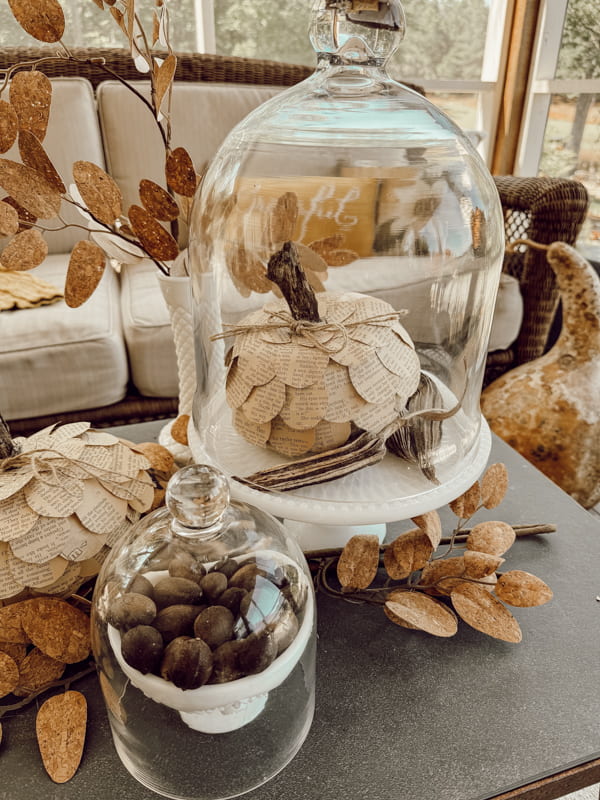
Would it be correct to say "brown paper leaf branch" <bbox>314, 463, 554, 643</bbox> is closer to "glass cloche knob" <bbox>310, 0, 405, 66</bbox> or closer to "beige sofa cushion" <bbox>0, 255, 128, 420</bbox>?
"glass cloche knob" <bbox>310, 0, 405, 66</bbox>

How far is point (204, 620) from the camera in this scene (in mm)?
364

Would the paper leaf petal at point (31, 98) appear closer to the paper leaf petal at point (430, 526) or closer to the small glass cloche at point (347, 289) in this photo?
the small glass cloche at point (347, 289)

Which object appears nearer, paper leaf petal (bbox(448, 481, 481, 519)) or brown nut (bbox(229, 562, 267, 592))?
brown nut (bbox(229, 562, 267, 592))

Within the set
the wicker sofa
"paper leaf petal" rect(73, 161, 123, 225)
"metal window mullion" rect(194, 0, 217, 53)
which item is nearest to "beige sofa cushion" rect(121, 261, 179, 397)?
the wicker sofa

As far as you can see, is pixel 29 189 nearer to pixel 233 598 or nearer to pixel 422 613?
pixel 233 598

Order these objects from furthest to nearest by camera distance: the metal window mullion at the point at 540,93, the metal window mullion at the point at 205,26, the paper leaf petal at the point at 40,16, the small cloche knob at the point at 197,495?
the metal window mullion at the point at 540,93 < the metal window mullion at the point at 205,26 < the paper leaf petal at the point at 40,16 < the small cloche knob at the point at 197,495

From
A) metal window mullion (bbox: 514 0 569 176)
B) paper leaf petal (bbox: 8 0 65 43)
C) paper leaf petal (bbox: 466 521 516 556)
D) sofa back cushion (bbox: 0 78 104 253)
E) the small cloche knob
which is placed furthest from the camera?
metal window mullion (bbox: 514 0 569 176)

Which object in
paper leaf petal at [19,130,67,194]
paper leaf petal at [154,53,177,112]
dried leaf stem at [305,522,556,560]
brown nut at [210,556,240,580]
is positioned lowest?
dried leaf stem at [305,522,556,560]

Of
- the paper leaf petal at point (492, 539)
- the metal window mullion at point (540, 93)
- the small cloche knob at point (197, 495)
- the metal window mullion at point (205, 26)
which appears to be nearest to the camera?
the small cloche knob at point (197, 495)

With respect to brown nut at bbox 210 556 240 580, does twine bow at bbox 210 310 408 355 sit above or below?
above

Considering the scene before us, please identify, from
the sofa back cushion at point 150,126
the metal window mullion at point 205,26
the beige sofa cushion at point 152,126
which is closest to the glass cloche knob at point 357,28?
the beige sofa cushion at point 152,126

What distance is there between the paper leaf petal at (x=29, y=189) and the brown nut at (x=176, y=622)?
34cm

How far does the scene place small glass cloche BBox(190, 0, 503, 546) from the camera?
20.3 inches

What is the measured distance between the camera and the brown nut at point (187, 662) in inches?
14.2
